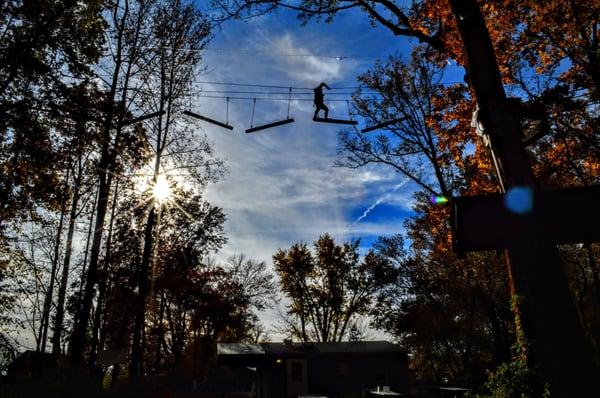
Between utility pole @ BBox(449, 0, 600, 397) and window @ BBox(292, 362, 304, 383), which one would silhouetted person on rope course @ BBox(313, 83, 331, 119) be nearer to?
utility pole @ BBox(449, 0, 600, 397)

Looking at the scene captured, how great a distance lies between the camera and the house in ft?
76.6

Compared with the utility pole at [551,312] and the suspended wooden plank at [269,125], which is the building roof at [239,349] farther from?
the utility pole at [551,312]

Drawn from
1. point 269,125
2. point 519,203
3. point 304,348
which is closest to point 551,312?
point 519,203

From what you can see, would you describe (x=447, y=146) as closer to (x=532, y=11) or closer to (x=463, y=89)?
(x=463, y=89)

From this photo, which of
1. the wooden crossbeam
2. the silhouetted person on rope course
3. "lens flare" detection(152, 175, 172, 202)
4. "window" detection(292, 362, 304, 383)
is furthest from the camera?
"window" detection(292, 362, 304, 383)

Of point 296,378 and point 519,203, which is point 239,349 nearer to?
point 296,378

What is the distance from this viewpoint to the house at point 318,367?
23.4 metres

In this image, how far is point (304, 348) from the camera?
24984 millimetres

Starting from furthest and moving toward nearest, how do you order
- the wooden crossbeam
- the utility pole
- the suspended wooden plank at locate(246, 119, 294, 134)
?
1. the suspended wooden plank at locate(246, 119, 294, 134)
2. the utility pole
3. the wooden crossbeam

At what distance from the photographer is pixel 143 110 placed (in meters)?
15.4

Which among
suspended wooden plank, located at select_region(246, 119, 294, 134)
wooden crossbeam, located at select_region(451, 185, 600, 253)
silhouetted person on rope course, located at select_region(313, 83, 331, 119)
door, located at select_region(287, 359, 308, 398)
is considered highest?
silhouetted person on rope course, located at select_region(313, 83, 331, 119)


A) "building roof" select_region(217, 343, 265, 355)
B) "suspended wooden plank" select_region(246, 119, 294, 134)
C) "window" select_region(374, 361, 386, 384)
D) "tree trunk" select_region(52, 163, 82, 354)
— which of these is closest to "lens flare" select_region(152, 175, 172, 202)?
"tree trunk" select_region(52, 163, 82, 354)

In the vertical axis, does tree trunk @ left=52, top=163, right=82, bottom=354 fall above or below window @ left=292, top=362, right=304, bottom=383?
above

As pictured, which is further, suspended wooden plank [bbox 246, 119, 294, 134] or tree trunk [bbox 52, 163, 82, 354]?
tree trunk [bbox 52, 163, 82, 354]
